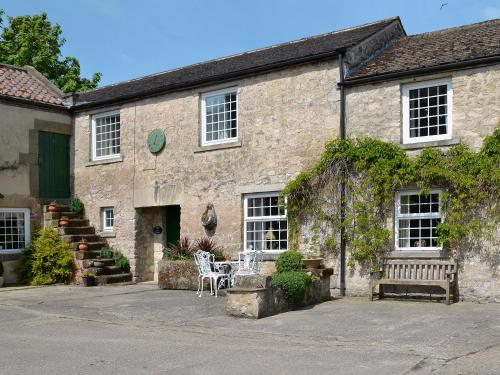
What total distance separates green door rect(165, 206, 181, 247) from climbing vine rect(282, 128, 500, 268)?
4563mm

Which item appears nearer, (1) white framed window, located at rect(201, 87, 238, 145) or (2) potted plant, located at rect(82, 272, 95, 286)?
(1) white framed window, located at rect(201, 87, 238, 145)

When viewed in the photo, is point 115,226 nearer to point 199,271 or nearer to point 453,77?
point 199,271

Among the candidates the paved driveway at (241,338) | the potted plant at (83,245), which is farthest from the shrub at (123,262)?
the paved driveway at (241,338)

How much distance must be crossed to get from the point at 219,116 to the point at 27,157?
20.8 feet

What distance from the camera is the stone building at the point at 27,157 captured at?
701 inches

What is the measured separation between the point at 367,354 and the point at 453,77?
7.36 m

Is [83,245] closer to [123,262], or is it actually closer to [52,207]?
[123,262]

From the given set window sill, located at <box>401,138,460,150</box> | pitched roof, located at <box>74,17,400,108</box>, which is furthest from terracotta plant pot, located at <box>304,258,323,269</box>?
pitched roof, located at <box>74,17,400,108</box>

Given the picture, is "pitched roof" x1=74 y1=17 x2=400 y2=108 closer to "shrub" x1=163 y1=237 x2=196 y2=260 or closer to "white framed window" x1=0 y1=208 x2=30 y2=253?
"white framed window" x1=0 y1=208 x2=30 y2=253

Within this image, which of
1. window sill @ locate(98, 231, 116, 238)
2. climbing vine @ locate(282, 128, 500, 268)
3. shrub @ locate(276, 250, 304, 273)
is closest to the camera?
climbing vine @ locate(282, 128, 500, 268)

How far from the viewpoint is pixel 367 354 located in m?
7.82

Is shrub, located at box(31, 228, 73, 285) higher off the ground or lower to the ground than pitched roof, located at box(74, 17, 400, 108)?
lower

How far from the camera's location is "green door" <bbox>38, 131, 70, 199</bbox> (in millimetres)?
18891

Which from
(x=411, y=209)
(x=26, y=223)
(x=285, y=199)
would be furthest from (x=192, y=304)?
(x=26, y=223)
